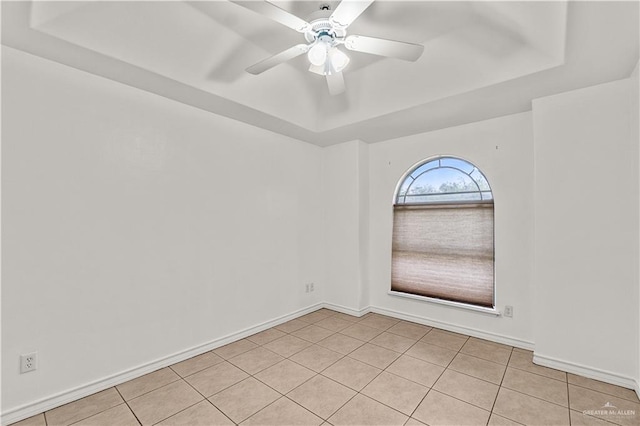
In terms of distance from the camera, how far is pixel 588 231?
246cm

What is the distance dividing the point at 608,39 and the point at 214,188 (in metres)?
3.34

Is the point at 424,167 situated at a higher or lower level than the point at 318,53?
lower

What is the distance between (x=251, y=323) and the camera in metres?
3.40

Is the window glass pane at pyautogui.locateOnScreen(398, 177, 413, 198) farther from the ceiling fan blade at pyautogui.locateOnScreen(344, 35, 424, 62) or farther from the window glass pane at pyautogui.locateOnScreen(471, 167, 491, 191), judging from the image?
the ceiling fan blade at pyautogui.locateOnScreen(344, 35, 424, 62)

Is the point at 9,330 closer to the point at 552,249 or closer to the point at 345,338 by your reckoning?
the point at 345,338

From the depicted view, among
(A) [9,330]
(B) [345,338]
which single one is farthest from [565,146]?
(A) [9,330]

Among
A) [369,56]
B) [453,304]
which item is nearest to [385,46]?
[369,56]

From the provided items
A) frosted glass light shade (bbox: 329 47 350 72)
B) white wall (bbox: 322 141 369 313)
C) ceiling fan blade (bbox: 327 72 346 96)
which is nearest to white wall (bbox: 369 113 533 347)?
white wall (bbox: 322 141 369 313)

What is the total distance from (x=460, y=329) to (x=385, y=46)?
3.17 metres

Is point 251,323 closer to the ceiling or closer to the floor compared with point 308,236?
closer to the floor

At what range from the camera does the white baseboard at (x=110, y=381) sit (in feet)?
6.36

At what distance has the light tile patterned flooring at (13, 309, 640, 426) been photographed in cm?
197

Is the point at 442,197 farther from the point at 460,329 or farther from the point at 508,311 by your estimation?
the point at 460,329

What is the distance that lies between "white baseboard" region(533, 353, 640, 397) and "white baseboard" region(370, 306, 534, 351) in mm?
320
